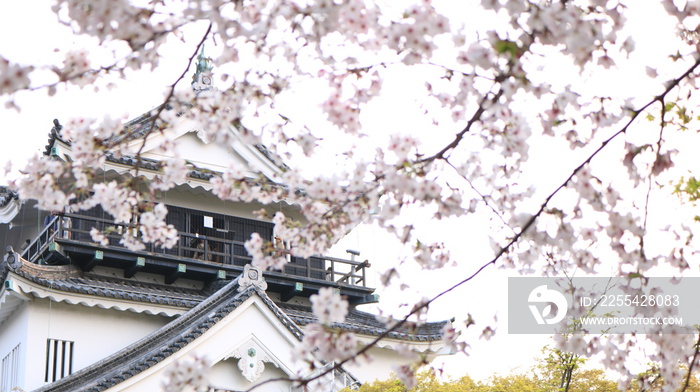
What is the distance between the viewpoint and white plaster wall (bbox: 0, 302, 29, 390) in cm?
1605

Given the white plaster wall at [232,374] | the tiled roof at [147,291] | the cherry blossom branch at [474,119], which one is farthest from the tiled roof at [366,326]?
the cherry blossom branch at [474,119]

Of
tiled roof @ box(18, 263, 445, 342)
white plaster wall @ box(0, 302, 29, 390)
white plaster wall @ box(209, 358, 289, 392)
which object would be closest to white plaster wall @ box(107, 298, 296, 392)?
white plaster wall @ box(209, 358, 289, 392)

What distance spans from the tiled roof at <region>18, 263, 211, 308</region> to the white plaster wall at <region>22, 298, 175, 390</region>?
0.45 meters

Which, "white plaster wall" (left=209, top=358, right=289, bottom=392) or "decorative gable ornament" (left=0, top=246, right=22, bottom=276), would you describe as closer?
"decorative gable ornament" (left=0, top=246, right=22, bottom=276)

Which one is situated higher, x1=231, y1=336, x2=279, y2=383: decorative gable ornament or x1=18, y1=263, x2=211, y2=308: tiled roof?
x1=18, y1=263, x2=211, y2=308: tiled roof

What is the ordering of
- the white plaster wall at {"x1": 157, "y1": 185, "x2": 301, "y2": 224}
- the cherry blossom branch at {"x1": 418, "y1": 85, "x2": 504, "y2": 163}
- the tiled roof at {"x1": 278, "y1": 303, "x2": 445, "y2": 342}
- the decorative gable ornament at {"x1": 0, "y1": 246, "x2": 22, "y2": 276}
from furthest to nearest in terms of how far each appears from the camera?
1. the white plaster wall at {"x1": 157, "y1": 185, "x2": 301, "y2": 224}
2. the tiled roof at {"x1": 278, "y1": 303, "x2": 445, "y2": 342}
3. the decorative gable ornament at {"x1": 0, "y1": 246, "x2": 22, "y2": 276}
4. the cherry blossom branch at {"x1": 418, "y1": 85, "x2": 504, "y2": 163}

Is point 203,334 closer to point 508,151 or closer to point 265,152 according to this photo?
point 265,152

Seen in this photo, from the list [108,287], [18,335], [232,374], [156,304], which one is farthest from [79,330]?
[232,374]

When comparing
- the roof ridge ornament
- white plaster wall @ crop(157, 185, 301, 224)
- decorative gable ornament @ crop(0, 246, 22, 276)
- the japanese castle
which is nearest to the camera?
decorative gable ornament @ crop(0, 246, 22, 276)

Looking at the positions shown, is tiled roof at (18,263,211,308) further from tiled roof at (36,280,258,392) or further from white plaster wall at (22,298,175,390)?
tiled roof at (36,280,258,392)

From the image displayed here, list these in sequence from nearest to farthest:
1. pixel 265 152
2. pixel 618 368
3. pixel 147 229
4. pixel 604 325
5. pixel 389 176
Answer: pixel 389 176 → pixel 618 368 → pixel 147 229 → pixel 604 325 → pixel 265 152

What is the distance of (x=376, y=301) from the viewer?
64.6ft

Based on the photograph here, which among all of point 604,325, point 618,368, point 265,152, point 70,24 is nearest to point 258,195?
point 70,24

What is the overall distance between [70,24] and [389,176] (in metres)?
1.96
